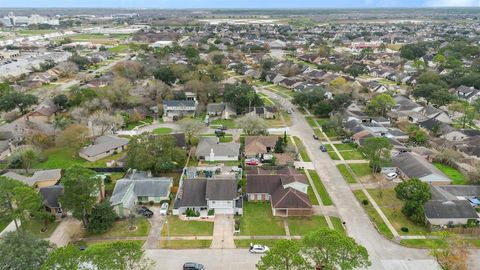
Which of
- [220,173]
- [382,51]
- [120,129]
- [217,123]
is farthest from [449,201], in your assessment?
[382,51]

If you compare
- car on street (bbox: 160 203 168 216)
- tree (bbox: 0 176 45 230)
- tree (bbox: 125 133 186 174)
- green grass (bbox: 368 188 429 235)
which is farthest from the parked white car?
tree (bbox: 0 176 45 230)

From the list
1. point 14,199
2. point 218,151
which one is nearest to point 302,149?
point 218,151

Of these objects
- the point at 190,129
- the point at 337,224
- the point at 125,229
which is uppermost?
the point at 190,129

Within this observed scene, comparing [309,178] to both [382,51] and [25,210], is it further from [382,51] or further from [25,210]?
[382,51]

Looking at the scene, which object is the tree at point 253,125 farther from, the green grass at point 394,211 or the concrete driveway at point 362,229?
the green grass at point 394,211

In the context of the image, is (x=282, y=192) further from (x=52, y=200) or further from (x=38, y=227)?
(x=38, y=227)

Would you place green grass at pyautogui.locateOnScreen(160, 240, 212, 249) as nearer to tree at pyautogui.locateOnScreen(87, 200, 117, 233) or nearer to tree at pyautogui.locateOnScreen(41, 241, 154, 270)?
tree at pyautogui.locateOnScreen(87, 200, 117, 233)
